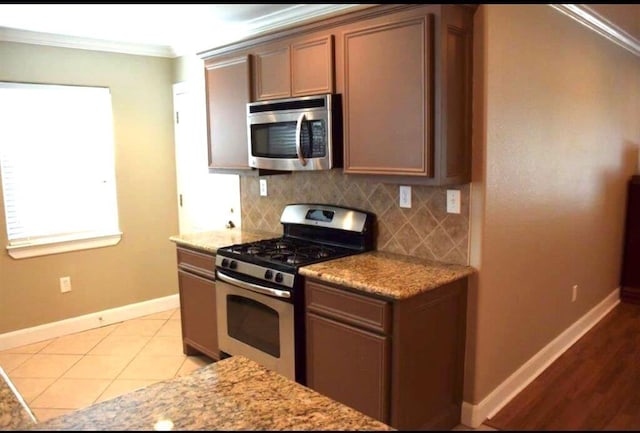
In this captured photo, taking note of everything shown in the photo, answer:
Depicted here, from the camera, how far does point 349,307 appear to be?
2.27 metres

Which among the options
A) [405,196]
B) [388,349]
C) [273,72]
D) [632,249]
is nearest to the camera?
[388,349]

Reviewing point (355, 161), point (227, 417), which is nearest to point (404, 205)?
point (355, 161)

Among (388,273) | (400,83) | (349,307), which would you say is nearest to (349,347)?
(349,307)

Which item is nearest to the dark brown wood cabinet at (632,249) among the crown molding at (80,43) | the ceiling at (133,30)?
the ceiling at (133,30)

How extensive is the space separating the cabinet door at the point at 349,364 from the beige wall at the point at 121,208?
241 centimetres

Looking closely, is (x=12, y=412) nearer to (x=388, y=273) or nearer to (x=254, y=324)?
(x=388, y=273)

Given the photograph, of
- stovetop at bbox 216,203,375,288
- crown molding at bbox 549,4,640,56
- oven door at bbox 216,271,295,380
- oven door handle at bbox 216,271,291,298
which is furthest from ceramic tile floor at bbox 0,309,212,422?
crown molding at bbox 549,4,640,56

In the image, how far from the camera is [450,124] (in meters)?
2.23

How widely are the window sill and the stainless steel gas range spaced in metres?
1.60

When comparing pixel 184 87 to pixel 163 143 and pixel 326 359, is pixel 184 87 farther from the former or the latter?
pixel 326 359

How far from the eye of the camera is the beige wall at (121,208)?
145 inches

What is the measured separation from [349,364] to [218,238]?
1.48m

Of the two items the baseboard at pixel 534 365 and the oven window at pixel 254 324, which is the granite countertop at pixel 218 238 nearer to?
the oven window at pixel 254 324

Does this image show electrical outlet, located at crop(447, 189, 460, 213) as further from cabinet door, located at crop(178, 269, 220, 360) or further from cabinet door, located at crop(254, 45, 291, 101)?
cabinet door, located at crop(178, 269, 220, 360)
